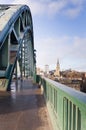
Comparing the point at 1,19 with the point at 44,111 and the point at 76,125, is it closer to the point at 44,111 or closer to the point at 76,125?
the point at 44,111

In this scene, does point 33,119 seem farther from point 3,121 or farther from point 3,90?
point 3,90

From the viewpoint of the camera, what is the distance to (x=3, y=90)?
29.0 m

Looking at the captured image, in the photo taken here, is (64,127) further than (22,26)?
No

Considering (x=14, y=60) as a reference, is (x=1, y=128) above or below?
below

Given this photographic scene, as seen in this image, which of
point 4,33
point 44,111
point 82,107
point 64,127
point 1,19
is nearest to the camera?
point 82,107

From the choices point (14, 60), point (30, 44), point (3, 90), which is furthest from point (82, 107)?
point (30, 44)

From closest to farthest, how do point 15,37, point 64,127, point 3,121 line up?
point 64,127 → point 3,121 → point 15,37

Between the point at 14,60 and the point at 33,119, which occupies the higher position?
the point at 14,60

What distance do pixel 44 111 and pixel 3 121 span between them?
3.13 meters

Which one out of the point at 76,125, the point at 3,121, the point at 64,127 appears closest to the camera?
the point at 76,125

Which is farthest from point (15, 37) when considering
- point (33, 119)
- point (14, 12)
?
point (33, 119)

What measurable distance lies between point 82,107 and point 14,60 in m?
27.6

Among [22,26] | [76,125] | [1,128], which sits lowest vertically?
[1,128]

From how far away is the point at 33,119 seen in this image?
1232cm
